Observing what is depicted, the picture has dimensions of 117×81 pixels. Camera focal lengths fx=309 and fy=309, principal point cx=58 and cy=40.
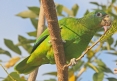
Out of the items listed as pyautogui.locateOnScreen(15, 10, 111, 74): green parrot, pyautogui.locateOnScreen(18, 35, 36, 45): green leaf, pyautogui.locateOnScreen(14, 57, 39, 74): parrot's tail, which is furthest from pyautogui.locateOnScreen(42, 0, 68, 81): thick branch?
pyautogui.locateOnScreen(18, 35, 36, 45): green leaf

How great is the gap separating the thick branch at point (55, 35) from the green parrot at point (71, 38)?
1.78ft

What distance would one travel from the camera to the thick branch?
0.97 m

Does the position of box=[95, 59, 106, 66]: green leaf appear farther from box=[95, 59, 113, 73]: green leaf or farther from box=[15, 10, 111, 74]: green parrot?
box=[15, 10, 111, 74]: green parrot

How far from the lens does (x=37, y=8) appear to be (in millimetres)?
2186

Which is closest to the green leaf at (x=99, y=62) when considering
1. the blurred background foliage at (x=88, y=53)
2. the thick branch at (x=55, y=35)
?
the blurred background foliage at (x=88, y=53)

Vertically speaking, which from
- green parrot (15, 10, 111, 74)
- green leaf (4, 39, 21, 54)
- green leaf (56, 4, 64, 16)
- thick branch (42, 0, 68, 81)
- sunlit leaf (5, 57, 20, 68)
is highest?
thick branch (42, 0, 68, 81)

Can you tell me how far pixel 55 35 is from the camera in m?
1.09

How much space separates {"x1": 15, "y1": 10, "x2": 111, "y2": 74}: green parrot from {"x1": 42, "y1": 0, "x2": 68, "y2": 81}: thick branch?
0.54 meters

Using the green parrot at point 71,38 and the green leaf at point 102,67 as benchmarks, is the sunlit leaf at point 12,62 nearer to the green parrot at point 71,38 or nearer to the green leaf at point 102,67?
the green parrot at point 71,38

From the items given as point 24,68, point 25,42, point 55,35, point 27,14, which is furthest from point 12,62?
point 55,35

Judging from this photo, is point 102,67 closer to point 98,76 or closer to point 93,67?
point 93,67

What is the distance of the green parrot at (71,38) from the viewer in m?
1.81

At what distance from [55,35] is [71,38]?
28.5 inches

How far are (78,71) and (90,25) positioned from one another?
0.34 meters
